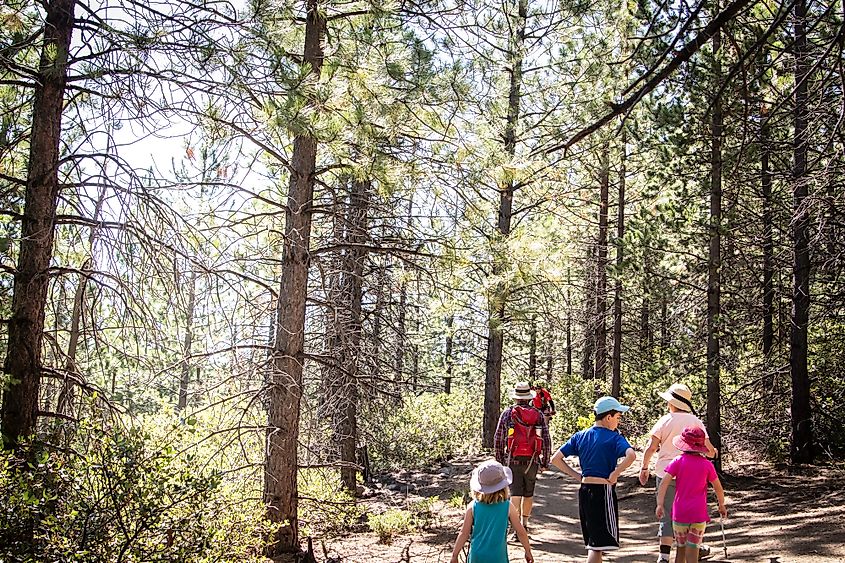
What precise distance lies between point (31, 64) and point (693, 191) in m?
12.7

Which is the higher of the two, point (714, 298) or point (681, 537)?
point (714, 298)

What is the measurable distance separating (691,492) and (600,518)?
0.85 meters

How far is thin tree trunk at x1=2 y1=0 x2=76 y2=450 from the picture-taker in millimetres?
5594

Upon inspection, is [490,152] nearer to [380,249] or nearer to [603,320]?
[380,249]

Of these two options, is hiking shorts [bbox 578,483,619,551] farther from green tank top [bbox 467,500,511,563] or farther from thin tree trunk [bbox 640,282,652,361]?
thin tree trunk [bbox 640,282,652,361]

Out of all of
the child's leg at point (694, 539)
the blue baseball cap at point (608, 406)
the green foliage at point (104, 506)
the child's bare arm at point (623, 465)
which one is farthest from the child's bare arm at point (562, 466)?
the green foliage at point (104, 506)

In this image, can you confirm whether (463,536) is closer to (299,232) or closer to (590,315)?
(299,232)

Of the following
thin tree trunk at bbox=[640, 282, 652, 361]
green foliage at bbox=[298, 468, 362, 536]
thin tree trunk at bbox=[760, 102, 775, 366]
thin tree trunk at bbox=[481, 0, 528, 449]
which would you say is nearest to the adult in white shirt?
green foliage at bbox=[298, 468, 362, 536]

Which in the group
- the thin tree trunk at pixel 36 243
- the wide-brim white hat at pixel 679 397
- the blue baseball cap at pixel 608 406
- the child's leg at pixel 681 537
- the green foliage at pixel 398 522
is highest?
the thin tree trunk at pixel 36 243

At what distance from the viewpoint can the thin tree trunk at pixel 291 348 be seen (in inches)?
330

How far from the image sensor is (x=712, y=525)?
1040cm

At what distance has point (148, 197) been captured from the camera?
5234 millimetres

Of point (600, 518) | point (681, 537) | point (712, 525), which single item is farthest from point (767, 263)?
point (600, 518)

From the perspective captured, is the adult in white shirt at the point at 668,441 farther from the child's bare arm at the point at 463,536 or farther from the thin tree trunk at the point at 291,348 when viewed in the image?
the thin tree trunk at the point at 291,348
